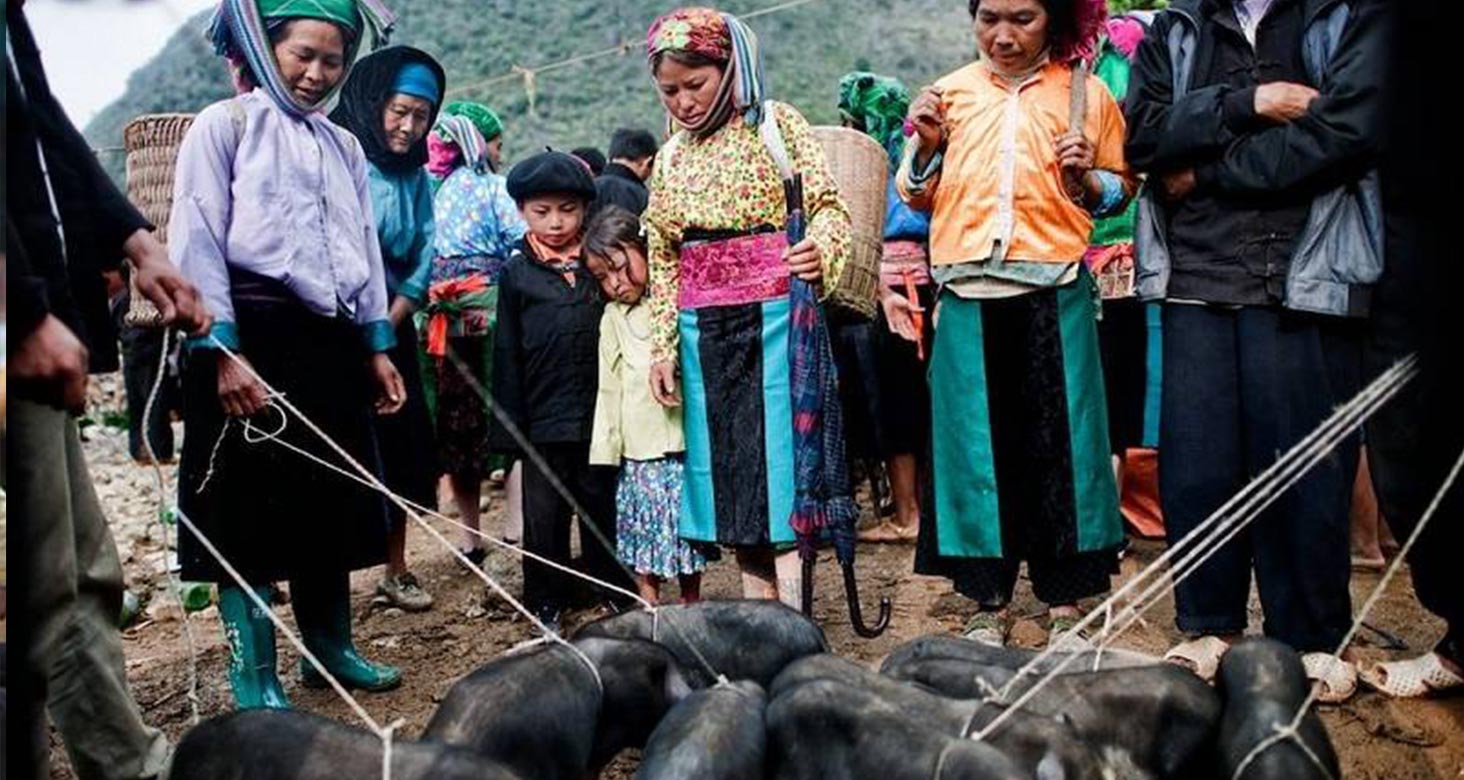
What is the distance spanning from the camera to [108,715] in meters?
2.35

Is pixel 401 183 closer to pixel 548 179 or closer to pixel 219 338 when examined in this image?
pixel 548 179

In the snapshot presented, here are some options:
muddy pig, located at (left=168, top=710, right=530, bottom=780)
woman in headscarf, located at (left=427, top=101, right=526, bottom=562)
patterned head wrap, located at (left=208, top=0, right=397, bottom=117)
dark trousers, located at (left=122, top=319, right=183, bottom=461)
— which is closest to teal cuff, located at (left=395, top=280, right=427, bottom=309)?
woman in headscarf, located at (left=427, top=101, right=526, bottom=562)

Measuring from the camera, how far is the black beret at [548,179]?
4523 millimetres

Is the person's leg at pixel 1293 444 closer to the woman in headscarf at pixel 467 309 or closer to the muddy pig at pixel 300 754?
the muddy pig at pixel 300 754

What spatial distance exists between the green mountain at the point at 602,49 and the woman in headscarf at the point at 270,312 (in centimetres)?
1742

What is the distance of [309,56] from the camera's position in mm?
3318

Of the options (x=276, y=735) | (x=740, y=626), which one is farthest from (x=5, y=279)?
(x=740, y=626)

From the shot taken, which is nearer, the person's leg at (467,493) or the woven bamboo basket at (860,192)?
the woven bamboo basket at (860,192)

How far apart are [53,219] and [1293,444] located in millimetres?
3020

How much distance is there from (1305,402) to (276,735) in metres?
2.69

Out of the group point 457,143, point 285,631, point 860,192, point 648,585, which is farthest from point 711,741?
point 457,143

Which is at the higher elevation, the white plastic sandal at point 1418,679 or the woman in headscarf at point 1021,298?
the woman in headscarf at point 1021,298

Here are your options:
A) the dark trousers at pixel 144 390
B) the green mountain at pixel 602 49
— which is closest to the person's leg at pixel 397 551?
the dark trousers at pixel 144 390

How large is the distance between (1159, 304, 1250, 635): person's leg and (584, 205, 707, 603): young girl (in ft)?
5.22
